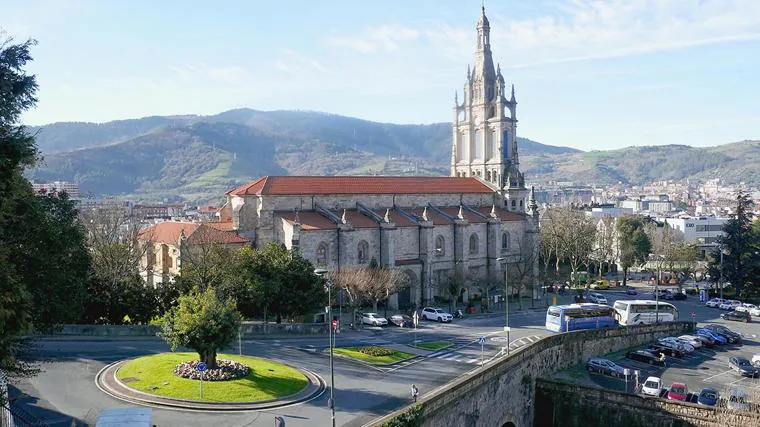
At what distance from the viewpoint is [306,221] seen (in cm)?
5522

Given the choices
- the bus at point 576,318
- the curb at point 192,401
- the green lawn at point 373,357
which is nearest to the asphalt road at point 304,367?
the curb at point 192,401

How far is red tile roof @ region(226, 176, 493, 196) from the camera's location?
57188 millimetres

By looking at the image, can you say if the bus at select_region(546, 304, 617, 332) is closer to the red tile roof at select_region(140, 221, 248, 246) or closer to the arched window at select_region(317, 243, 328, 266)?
the arched window at select_region(317, 243, 328, 266)

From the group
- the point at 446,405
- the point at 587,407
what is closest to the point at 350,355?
the point at 446,405

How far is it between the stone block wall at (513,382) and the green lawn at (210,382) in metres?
6.88

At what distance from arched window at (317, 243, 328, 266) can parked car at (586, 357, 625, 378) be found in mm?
23935

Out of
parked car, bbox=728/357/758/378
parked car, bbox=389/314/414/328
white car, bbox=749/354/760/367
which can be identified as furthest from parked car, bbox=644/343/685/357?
parked car, bbox=389/314/414/328

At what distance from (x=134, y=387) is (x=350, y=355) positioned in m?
13.1

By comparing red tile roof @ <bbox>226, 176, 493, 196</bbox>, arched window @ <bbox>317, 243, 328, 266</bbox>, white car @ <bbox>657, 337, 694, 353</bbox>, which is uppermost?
red tile roof @ <bbox>226, 176, 493, 196</bbox>

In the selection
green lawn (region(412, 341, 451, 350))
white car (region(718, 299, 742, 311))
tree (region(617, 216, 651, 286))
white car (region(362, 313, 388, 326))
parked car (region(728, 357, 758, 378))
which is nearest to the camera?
parked car (region(728, 357, 758, 378))

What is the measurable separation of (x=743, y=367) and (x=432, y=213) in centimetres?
3271

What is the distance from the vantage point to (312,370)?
32.6 metres

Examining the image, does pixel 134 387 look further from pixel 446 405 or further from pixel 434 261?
pixel 434 261

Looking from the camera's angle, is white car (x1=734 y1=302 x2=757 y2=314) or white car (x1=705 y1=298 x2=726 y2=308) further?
white car (x1=705 y1=298 x2=726 y2=308)
